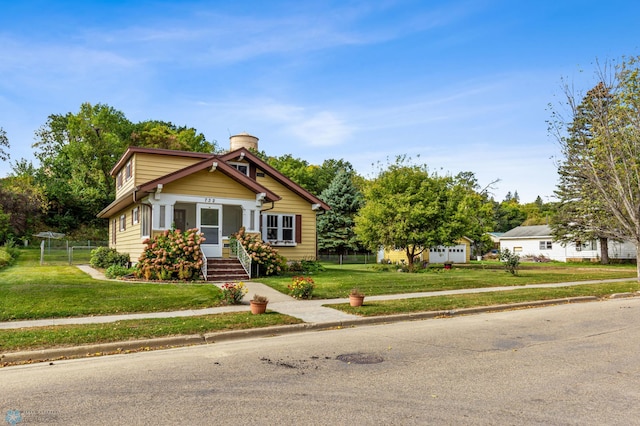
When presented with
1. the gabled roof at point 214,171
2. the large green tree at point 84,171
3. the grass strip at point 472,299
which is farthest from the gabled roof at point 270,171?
the large green tree at point 84,171

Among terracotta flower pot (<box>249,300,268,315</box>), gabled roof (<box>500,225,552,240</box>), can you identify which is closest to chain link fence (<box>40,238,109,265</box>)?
terracotta flower pot (<box>249,300,268,315</box>)

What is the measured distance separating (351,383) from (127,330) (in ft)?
16.2

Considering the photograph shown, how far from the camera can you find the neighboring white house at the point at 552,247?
45.3 meters

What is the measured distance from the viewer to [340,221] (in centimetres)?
4109

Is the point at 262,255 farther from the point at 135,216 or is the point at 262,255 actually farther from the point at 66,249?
the point at 66,249

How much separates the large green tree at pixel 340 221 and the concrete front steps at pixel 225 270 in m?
22.0

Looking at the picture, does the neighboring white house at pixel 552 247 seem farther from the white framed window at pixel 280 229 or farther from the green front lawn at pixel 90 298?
the green front lawn at pixel 90 298

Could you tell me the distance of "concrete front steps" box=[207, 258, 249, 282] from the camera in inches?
689

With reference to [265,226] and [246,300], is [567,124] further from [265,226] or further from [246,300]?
[246,300]

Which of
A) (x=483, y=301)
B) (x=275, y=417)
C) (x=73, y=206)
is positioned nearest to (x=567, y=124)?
(x=483, y=301)

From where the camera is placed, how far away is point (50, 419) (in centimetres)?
450

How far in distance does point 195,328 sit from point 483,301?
27.4 feet

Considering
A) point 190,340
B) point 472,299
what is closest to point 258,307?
point 190,340

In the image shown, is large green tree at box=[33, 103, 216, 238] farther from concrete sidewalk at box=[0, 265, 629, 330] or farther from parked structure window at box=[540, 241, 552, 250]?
parked structure window at box=[540, 241, 552, 250]
